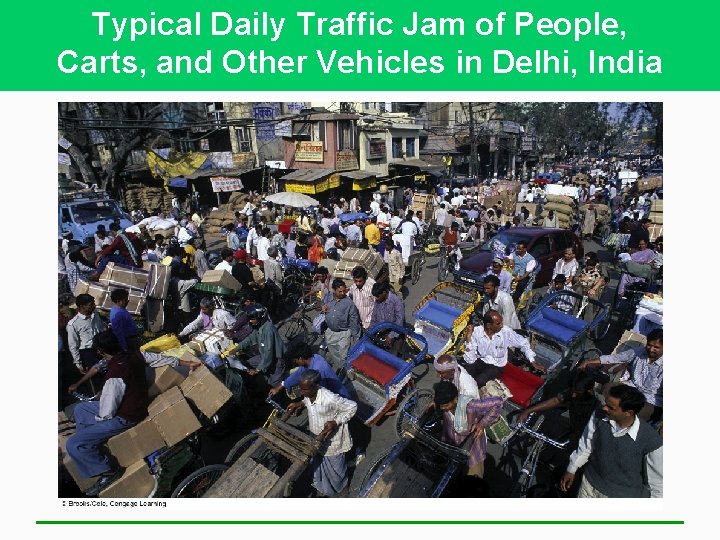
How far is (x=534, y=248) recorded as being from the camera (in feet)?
33.0

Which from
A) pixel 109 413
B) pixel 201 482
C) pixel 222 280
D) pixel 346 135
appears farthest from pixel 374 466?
pixel 346 135

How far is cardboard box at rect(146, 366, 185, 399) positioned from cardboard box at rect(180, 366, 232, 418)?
4.8 inches

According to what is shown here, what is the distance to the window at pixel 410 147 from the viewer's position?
2883 centimetres

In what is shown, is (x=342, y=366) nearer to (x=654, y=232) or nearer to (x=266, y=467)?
(x=266, y=467)

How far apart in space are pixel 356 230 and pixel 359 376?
702 cm

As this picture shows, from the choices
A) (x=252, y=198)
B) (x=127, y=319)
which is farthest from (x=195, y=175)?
(x=127, y=319)

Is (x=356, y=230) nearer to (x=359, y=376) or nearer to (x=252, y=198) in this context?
(x=359, y=376)

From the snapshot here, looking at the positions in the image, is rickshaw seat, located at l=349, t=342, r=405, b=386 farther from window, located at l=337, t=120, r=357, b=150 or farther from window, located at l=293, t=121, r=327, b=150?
window, located at l=293, t=121, r=327, b=150

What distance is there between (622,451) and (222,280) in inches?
244

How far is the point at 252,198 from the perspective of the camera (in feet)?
73.1

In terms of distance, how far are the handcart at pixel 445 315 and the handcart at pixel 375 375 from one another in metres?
0.78

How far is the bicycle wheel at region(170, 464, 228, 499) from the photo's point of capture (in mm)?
4074

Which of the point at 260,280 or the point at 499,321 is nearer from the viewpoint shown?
the point at 499,321
